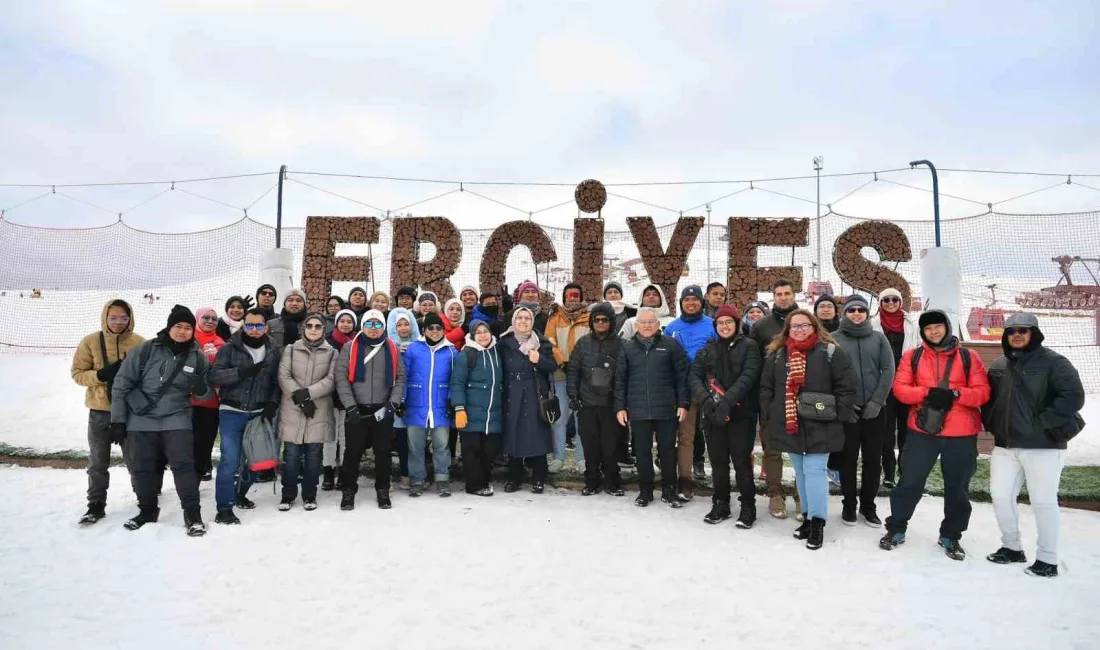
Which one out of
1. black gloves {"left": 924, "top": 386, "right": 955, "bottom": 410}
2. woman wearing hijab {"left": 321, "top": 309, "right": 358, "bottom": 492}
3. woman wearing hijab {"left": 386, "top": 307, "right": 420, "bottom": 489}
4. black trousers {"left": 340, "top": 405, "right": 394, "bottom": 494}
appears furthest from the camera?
woman wearing hijab {"left": 386, "top": 307, "right": 420, "bottom": 489}

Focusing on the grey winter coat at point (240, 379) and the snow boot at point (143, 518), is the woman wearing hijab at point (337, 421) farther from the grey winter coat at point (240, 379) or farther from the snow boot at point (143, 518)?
the snow boot at point (143, 518)

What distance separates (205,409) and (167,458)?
1.98 ft

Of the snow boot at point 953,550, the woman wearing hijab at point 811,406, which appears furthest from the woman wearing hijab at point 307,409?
the snow boot at point 953,550

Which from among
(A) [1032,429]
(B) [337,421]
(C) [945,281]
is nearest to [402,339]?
(B) [337,421]

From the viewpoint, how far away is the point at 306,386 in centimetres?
470

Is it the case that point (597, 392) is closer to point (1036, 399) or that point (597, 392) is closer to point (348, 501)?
point (348, 501)

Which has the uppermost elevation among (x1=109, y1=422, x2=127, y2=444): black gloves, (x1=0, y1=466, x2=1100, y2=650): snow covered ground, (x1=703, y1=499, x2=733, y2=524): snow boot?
(x1=109, y1=422, x2=127, y2=444): black gloves

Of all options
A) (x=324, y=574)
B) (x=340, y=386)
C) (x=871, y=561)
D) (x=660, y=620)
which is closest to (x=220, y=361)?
(x=340, y=386)

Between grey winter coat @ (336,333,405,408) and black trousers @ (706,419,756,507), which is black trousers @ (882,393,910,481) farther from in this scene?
grey winter coat @ (336,333,405,408)

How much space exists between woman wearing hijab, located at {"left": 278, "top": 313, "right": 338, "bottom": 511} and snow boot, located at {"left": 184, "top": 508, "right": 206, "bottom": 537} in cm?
60

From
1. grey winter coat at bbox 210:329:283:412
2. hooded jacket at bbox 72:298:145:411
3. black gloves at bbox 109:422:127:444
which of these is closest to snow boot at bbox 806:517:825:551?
grey winter coat at bbox 210:329:283:412

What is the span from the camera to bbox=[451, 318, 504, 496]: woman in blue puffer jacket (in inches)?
201

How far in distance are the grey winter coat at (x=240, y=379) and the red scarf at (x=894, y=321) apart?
16.5 feet

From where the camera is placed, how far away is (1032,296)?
39.4 feet
